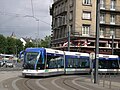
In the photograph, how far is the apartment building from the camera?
202ft

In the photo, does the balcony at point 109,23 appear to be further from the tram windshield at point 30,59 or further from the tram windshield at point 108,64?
the tram windshield at point 30,59

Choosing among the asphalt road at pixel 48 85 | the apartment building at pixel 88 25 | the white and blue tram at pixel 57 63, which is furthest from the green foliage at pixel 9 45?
the asphalt road at pixel 48 85

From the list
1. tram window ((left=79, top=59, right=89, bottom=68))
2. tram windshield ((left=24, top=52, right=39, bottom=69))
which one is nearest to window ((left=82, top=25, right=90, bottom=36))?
tram window ((left=79, top=59, right=89, bottom=68))

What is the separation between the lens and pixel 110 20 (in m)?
64.9

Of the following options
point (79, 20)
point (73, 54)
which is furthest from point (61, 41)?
point (73, 54)

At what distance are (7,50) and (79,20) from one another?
83526mm

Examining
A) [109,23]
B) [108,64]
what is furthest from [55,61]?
[109,23]

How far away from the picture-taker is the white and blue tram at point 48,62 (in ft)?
105

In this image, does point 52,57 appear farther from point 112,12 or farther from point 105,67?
point 112,12

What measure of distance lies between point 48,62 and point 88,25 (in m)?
30.3

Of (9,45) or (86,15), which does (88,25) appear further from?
(9,45)

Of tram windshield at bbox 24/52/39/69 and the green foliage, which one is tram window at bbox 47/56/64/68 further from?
the green foliage

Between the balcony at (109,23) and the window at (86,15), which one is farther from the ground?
the window at (86,15)

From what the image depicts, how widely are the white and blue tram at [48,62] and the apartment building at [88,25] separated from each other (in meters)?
19.8
